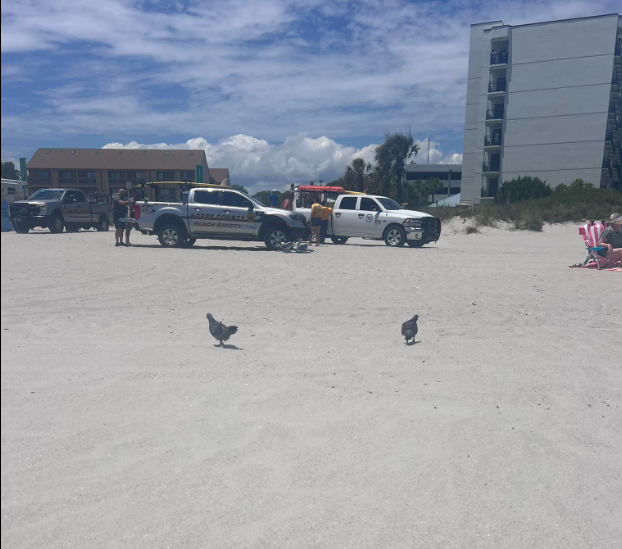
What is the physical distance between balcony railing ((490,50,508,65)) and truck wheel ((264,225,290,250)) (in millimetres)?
45604

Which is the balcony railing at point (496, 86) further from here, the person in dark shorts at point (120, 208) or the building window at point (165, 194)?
the person in dark shorts at point (120, 208)

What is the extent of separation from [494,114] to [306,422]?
56042 millimetres

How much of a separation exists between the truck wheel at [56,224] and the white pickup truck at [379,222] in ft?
29.7

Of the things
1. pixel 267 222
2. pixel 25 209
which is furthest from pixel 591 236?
pixel 25 209

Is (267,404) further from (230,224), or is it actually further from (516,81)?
(516,81)

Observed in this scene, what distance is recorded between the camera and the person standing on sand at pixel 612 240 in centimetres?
1303

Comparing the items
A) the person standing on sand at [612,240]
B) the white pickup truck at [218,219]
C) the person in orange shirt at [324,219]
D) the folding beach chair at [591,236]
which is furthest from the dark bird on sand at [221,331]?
the person in orange shirt at [324,219]

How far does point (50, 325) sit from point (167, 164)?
2013 inches

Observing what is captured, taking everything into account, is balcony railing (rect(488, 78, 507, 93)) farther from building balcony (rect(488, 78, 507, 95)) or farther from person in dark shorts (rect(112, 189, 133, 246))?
person in dark shorts (rect(112, 189, 133, 246))

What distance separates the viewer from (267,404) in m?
4.50

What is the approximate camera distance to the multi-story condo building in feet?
158

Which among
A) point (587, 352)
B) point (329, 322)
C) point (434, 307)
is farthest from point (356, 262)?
point (587, 352)

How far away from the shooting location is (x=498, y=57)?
5250cm

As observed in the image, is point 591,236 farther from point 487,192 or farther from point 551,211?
point 487,192
